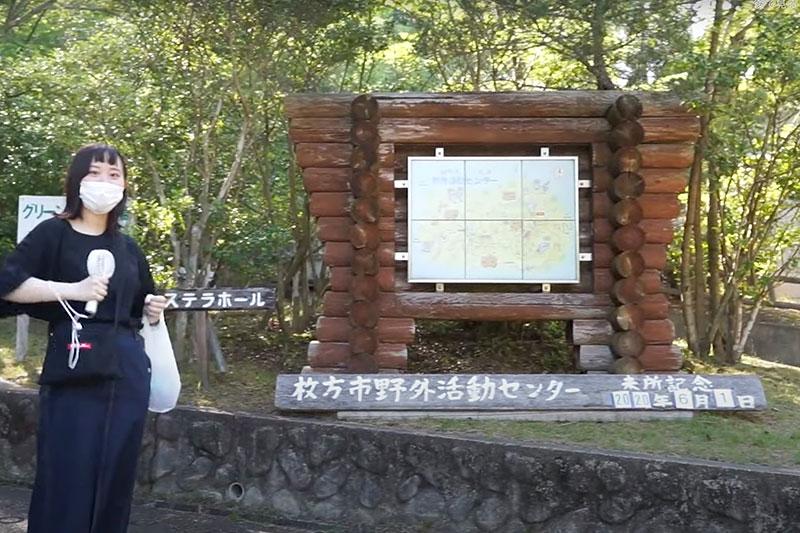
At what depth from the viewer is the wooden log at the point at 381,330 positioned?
6.20 metres

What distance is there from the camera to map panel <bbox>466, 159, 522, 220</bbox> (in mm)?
6281

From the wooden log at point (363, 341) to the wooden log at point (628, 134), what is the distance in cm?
226

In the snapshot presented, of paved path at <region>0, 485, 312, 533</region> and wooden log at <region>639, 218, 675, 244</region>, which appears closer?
paved path at <region>0, 485, 312, 533</region>

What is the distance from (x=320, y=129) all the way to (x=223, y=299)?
1.58 meters

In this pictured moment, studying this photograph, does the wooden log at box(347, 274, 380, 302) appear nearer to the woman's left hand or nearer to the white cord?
the woman's left hand

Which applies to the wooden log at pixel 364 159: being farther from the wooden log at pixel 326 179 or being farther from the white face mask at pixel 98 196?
the white face mask at pixel 98 196

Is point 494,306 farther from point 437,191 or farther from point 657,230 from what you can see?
point 657,230

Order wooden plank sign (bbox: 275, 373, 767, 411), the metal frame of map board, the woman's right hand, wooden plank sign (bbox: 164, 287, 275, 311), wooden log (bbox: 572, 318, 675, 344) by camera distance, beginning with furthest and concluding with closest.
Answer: the metal frame of map board → wooden log (bbox: 572, 318, 675, 344) → wooden plank sign (bbox: 275, 373, 767, 411) → wooden plank sign (bbox: 164, 287, 275, 311) → the woman's right hand

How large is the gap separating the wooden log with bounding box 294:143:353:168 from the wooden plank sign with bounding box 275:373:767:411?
1.63 m

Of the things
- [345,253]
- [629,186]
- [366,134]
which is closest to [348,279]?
[345,253]

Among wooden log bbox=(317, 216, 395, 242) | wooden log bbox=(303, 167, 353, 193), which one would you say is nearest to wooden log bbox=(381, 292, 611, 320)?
wooden log bbox=(317, 216, 395, 242)

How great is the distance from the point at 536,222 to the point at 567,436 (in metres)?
1.67

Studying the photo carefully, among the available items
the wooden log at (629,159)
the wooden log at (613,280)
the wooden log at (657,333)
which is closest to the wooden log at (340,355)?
the wooden log at (613,280)

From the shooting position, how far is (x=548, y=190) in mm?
6277
